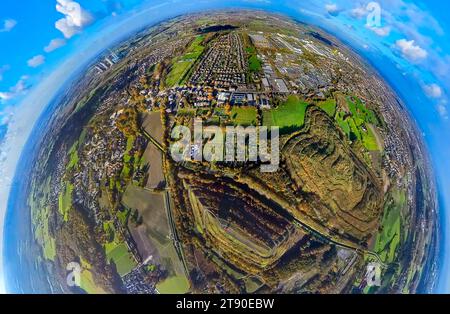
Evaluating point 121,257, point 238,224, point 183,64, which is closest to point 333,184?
point 238,224

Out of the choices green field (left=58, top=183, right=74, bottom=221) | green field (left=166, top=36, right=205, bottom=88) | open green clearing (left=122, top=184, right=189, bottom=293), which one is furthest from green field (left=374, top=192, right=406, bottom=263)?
green field (left=58, top=183, right=74, bottom=221)

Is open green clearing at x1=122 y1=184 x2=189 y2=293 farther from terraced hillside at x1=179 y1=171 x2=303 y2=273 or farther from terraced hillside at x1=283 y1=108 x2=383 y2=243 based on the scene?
terraced hillside at x1=283 y1=108 x2=383 y2=243

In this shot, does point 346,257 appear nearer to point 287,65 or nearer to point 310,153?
point 310,153

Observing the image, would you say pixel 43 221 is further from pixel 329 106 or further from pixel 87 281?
pixel 329 106

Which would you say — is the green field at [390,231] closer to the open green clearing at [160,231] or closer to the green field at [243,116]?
the green field at [243,116]

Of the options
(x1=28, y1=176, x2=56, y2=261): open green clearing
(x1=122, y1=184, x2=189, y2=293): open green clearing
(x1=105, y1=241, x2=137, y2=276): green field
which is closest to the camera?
(x1=122, y1=184, x2=189, y2=293): open green clearing

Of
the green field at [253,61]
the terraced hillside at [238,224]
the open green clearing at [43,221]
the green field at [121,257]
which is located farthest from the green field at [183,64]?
the green field at [121,257]

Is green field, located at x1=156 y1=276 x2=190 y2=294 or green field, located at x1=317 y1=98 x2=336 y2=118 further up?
green field, located at x1=317 y1=98 x2=336 y2=118
